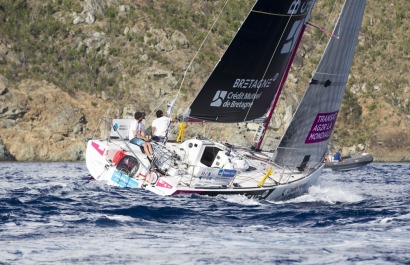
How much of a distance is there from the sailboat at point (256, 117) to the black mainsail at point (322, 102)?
29 mm

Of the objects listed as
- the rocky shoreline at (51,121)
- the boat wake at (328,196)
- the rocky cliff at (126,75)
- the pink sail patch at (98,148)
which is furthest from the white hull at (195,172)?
the rocky cliff at (126,75)

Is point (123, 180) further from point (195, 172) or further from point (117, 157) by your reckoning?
point (195, 172)

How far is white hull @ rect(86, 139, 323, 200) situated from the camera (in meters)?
21.1

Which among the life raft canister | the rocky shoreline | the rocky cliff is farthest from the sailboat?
the rocky shoreline

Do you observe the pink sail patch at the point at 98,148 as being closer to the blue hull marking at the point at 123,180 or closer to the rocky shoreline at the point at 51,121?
the blue hull marking at the point at 123,180

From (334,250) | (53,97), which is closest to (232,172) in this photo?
(334,250)

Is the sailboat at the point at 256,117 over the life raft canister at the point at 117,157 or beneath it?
over

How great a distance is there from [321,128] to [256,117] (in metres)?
2.18

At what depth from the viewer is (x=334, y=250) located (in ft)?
46.7

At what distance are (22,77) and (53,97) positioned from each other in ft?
12.7

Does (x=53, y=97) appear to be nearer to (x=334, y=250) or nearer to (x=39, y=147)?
(x=39, y=147)

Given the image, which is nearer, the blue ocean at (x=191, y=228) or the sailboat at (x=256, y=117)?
the blue ocean at (x=191, y=228)

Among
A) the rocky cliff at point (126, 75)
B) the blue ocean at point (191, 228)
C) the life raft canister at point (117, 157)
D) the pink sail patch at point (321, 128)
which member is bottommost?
the blue ocean at point (191, 228)

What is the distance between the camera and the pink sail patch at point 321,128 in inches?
964
